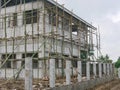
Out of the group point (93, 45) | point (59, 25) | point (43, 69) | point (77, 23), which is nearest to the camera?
point (43, 69)

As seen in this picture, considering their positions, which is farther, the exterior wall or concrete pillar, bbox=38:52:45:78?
the exterior wall

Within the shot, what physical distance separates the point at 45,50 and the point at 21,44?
2341 mm

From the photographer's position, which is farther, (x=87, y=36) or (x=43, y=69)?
(x=87, y=36)

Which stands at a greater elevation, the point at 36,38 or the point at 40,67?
the point at 36,38

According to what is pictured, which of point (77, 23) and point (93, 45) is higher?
point (77, 23)

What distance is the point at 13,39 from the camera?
21.2 meters

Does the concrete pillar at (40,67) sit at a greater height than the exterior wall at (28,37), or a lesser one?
lesser

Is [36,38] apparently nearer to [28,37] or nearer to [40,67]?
[28,37]

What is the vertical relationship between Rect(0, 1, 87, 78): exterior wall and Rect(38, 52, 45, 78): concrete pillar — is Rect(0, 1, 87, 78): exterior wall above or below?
above

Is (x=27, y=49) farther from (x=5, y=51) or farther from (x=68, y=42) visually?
(x=68, y=42)

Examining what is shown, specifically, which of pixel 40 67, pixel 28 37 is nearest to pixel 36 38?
pixel 28 37

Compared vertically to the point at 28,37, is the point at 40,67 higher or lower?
lower

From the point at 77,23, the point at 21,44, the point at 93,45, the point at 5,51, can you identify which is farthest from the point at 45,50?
the point at 93,45

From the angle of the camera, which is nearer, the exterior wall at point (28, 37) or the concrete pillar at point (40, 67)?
the concrete pillar at point (40, 67)
